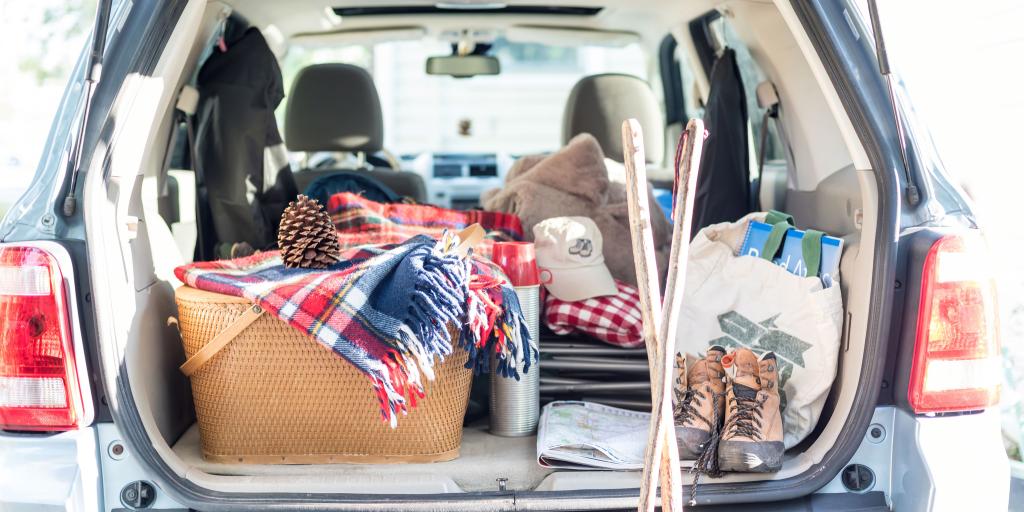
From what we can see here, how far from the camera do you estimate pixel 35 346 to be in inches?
58.3

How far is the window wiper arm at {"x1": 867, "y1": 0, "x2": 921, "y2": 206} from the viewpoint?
4.88ft

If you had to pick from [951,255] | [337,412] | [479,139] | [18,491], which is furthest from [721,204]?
[479,139]

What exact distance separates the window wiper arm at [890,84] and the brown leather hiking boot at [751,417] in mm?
428

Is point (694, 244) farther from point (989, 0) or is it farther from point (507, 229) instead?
point (989, 0)

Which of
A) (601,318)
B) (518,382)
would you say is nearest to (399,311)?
(518,382)

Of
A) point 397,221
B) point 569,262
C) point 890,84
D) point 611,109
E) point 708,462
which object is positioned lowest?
point 708,462

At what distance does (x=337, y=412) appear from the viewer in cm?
172

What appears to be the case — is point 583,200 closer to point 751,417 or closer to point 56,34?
point 751,417

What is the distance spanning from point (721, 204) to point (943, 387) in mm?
1101

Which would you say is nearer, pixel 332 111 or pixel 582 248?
pixel 582 248

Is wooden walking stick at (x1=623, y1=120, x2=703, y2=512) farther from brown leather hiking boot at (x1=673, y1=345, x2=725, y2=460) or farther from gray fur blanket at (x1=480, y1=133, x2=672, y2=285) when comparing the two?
gray fur blanket at (x1=480, y1=133, x2=672, y2=285)

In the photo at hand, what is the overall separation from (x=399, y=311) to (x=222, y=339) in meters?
0.35

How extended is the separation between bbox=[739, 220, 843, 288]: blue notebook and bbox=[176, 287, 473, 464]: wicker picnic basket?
0.73 metres

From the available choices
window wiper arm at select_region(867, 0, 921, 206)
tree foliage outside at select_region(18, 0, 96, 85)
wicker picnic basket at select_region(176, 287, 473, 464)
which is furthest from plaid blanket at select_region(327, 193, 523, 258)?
tree foliage outside at select_region(18, 0, 96, 85)
